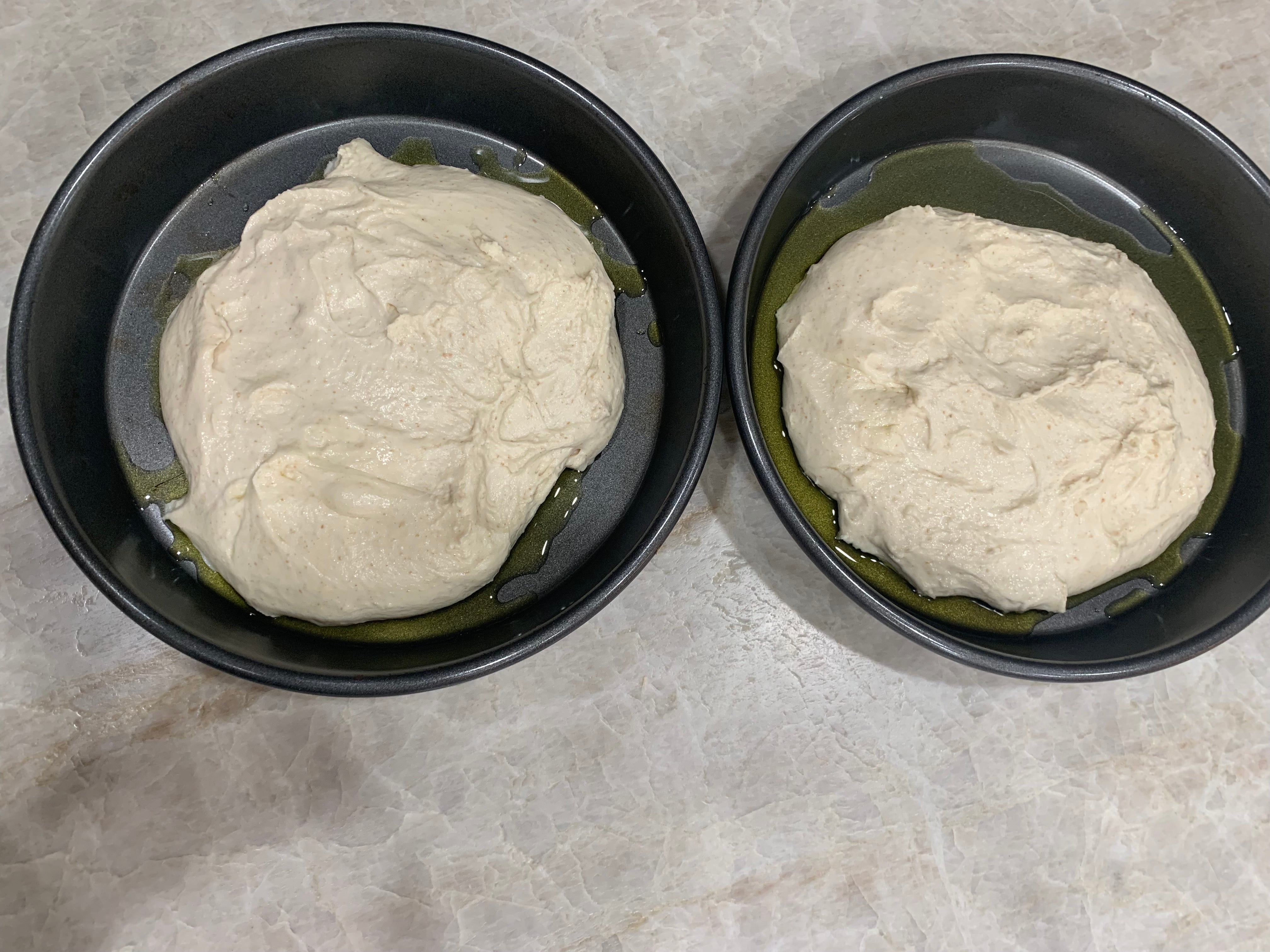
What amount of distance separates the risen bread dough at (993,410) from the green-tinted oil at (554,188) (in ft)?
1.44

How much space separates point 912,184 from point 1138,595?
99cm

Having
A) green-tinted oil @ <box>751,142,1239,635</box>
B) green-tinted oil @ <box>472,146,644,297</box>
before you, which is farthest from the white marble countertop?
green-tinted oil @ <box>472,146,644,297</box>

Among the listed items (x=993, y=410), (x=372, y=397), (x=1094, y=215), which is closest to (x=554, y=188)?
(x=372, y=397)

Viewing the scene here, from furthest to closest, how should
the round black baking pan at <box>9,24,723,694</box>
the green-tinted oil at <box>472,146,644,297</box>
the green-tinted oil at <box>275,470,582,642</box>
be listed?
the green-tinted oil at <box>472,146,644,297</box>, the green-tinted oil at <box>275,470,582,642</box>, the round black baking pan at <box>9,24,723,694</box>

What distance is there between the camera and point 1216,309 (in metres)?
1.83

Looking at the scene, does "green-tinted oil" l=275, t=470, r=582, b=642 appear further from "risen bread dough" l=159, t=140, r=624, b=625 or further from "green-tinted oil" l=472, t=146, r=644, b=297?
"green-tinted oil" l=472, t=146, r=644, b=297

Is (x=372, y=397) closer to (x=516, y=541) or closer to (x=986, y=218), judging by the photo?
(x=516, y=541)

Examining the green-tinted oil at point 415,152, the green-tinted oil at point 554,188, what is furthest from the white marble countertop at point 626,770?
the green-tinted oil at point 415,152

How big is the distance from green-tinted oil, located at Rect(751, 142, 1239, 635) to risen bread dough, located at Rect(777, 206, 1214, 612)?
0.05 metres

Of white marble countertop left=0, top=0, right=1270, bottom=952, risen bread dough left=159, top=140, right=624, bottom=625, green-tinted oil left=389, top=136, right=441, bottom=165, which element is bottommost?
white marble countertop left=0, top=0, right=1270, bottom=952

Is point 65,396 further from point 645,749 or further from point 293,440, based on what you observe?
point 645,749

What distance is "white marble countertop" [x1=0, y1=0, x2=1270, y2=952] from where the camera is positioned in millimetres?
1646

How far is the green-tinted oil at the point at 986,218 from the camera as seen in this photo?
1.66 meters

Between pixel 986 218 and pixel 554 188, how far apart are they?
0.93 metres
